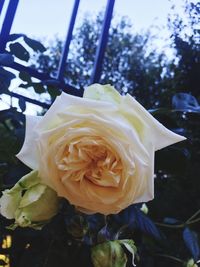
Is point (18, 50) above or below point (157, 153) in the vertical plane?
above

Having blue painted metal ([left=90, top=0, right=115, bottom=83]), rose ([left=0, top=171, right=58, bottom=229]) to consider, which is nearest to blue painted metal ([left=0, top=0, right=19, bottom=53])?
blue painted metal ([left=90, top=0, right=115, bottom=83])

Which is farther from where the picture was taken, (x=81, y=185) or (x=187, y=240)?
(x=187, y=240)

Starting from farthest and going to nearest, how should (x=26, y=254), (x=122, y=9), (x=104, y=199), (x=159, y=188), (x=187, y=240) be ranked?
(x=122, y=9) < (x=159, y=188) < (x=187, y=240) < (x=26, y=254) < (x=104, y=199)

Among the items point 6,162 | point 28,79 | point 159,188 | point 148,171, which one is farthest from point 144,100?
point 148,171

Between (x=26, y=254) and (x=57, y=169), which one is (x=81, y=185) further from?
(x=26, y=254)

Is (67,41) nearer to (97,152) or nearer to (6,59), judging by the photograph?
(6,59)

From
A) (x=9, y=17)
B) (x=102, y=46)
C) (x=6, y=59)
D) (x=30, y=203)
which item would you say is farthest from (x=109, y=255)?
(x=102, y=46)

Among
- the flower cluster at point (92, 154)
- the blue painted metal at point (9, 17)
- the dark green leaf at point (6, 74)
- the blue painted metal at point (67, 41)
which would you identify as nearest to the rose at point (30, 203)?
the flower cluster at point (92, 154)
